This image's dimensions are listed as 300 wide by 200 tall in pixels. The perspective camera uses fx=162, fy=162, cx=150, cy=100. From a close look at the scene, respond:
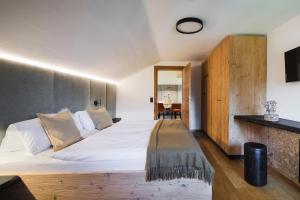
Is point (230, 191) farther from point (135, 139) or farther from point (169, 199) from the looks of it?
point (135, 139)

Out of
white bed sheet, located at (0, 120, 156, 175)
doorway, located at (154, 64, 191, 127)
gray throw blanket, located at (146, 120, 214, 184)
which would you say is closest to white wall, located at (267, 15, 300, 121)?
gray throw blanket, located at (146, 120, 214, 184)

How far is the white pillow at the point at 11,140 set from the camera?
155 cm

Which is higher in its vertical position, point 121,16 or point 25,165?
point 121,16

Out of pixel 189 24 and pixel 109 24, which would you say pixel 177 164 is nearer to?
pixel 109 24

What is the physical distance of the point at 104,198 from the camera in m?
1.59

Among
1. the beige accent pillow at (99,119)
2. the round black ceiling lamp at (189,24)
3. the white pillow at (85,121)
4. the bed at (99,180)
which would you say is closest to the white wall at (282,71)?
the round black ceiling lamp at (189,24)

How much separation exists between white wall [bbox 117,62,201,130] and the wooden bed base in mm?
3570

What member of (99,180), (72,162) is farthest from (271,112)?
(72,162)

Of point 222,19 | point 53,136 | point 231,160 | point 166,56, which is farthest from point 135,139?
point 166,56

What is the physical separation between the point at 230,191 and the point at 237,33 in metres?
2.49

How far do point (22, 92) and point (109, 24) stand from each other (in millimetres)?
1235

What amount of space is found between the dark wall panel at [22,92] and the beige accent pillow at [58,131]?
209 mm

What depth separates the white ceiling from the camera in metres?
1.35

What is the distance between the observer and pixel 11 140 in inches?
61.8
